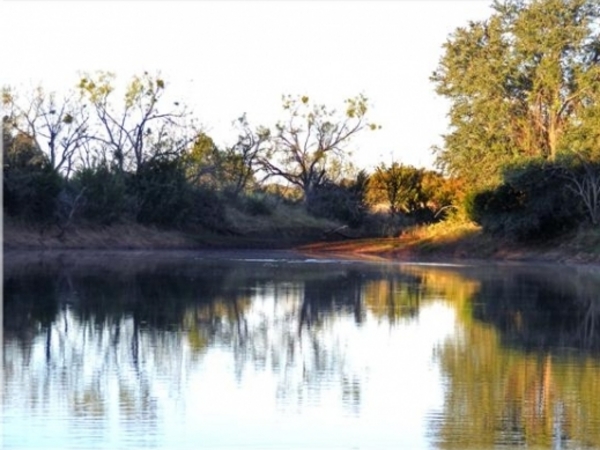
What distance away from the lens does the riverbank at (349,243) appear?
157 feet

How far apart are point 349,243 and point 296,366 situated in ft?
149

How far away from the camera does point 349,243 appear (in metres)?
59.5

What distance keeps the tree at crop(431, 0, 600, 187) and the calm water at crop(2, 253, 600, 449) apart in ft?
75.3

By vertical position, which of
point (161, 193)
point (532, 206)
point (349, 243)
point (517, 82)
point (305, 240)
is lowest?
point (349, 243)

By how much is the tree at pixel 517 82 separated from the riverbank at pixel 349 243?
2.87 m

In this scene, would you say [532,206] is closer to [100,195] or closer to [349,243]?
[349,243]

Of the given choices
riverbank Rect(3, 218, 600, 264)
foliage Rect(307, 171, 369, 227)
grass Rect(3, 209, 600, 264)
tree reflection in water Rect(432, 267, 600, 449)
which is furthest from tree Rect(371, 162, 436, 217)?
tree reflection in water Rect(432, 267, 600, 449)

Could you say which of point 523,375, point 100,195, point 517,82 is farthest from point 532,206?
point 523,375

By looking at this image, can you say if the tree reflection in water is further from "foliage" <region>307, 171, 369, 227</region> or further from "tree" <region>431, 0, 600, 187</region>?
"foliage" <region>307, 171, 369, 227</region>

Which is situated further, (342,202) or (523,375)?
→ (342,202)

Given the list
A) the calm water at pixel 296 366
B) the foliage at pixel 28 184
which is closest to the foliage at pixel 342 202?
the foliage at pixel 28 184

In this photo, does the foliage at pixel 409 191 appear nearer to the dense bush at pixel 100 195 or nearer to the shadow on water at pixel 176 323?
the dense bush at pixel 100 195

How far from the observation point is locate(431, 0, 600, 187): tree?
4962cm

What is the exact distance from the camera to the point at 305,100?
241 feet
